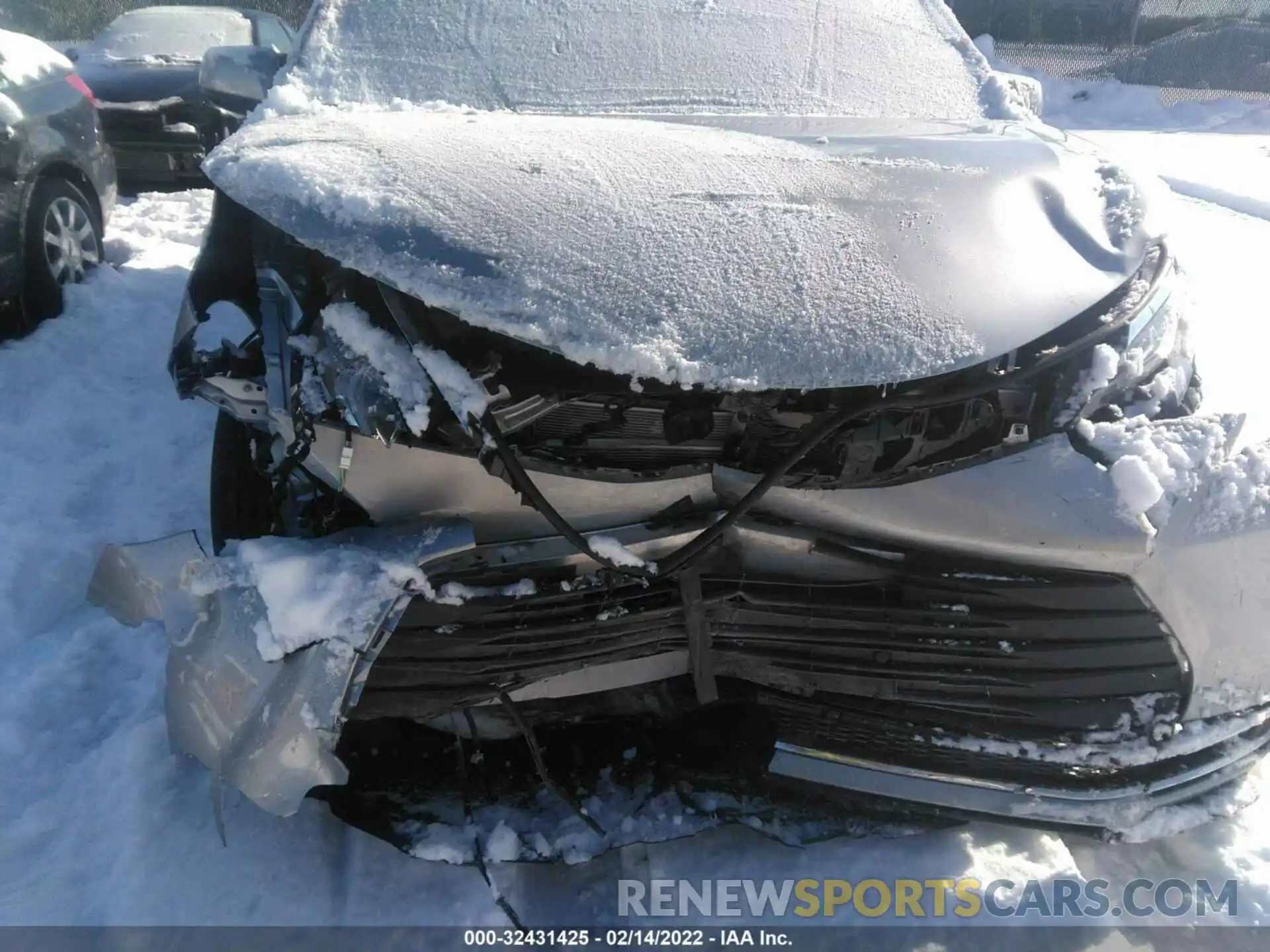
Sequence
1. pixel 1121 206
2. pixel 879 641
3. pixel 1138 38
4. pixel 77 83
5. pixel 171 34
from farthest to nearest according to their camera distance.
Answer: pixel 1138 38
pixel 171 34
pixel 77 83
pixel 1121 206
pixel 879 641

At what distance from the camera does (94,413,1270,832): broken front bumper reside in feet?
5.45

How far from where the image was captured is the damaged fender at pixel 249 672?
163cm

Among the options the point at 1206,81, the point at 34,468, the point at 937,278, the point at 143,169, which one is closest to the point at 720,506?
the point at 937,278

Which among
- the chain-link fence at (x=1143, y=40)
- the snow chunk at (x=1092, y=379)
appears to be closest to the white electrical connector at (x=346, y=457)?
the snow chunk at (x=1092, y=379)

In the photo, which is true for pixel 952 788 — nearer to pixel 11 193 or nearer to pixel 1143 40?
pixel 11 193

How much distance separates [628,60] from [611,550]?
70.6 inches

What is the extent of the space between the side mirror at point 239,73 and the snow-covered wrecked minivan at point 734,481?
3.28 ft

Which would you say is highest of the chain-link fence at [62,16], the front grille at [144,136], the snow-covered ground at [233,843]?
the snow-covered ground at [233,843]

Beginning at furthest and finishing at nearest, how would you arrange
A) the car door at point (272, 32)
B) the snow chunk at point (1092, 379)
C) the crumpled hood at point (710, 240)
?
the car door at point (272, 32)
the snow chunk at point (1092, 379)
the crumpled hood at point (710, 240)

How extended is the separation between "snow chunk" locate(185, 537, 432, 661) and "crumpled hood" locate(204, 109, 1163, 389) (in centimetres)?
49

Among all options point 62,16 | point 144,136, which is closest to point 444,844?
point 144,136

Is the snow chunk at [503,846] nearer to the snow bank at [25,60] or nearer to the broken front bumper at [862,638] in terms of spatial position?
the broken front bumper at [862,638]

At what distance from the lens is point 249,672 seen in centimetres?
165

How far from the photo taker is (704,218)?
167 cm
